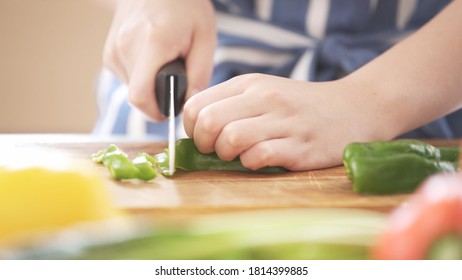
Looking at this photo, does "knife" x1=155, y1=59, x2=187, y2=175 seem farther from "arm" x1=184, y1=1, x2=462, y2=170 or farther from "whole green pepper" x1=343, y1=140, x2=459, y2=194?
"whole green pepper" x1=343, y1=140, x2=459, y2=194

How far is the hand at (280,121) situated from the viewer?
2.35 ft

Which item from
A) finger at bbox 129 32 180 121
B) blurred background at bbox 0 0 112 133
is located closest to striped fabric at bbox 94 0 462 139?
finger at bbox 129 32 180 121

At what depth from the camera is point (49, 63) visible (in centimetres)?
212

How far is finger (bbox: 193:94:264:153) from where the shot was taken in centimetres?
72

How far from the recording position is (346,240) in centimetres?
39

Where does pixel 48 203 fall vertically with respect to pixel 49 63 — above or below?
below

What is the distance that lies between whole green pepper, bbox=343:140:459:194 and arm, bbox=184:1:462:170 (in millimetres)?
85

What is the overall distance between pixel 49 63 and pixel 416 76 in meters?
1.51

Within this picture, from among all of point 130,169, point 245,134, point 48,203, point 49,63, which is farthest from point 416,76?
point 49,63

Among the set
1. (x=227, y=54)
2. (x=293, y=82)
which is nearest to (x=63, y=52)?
(x=227, y=54)

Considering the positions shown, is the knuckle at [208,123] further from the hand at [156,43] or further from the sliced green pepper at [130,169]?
the hand at [156,43]

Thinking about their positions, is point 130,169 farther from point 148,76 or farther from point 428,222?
point 428,222
